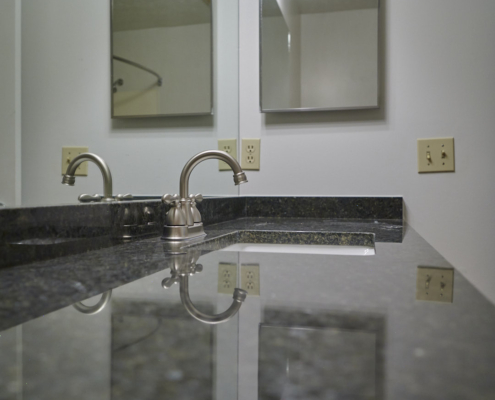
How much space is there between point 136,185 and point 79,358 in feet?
2.80

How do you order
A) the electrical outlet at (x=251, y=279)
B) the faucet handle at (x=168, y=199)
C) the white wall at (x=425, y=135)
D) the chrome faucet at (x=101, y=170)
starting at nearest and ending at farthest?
the electrical outlet at (x=251, y=279)
the chrome faucet at (x=101, y=170)
the faucet handle at (x=168, y=199)
the white wall at (x=425, y=135)

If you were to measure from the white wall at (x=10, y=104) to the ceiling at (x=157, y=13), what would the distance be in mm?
368

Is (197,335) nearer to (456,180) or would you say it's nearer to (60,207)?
(60,207)

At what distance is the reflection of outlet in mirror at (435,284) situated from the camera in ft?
1.39

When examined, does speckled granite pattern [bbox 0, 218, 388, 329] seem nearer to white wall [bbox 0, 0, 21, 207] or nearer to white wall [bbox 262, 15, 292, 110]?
white wall [bbox 0, 0, 21, 207]

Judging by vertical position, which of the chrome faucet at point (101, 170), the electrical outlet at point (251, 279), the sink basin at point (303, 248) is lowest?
the sink basin at point (303, 248)

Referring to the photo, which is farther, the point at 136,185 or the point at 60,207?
the point at 136,185

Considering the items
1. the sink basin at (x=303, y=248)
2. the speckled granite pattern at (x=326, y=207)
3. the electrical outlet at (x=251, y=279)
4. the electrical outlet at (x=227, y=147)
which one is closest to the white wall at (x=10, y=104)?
the electrical outlet at (x=251, y=279)

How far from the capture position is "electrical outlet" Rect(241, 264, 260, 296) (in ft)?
1.57

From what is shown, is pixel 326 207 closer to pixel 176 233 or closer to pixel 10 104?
pixel 176 233

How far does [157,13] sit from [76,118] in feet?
2.09

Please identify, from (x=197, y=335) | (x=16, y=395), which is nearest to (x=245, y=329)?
(x=197, y=335)

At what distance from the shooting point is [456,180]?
5.17 feet

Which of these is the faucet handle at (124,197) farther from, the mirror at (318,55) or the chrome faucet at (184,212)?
the mirror at (318,55)
